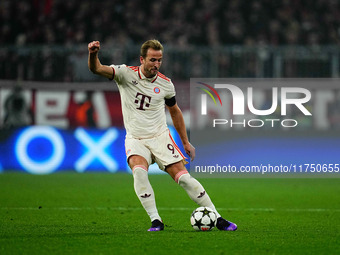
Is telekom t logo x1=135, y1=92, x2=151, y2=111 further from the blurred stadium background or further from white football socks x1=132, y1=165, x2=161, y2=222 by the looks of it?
the blurred stadium background

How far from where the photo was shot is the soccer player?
769 centimetres

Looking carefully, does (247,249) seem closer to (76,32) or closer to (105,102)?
(105,102)

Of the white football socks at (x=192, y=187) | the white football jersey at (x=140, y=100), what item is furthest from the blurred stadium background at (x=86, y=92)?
the white football socks at (x=192, y=187)

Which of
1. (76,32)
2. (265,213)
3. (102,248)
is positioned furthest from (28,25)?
(102,248)

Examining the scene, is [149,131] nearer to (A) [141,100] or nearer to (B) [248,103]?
(A) [141,100]

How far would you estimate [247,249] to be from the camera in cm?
650

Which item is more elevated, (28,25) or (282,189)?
(28,25)

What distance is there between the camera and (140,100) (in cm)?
786

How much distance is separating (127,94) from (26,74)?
33.7ft

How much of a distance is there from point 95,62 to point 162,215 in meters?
3.22

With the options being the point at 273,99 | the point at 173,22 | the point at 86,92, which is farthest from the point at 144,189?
the point at 173,22

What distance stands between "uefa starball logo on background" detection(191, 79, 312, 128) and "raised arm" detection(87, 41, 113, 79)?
31.7 ft

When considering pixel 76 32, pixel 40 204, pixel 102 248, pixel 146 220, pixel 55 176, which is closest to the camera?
pixel 102 248

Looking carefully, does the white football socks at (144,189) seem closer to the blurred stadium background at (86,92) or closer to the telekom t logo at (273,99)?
the blurred stadium background at (86,92)
